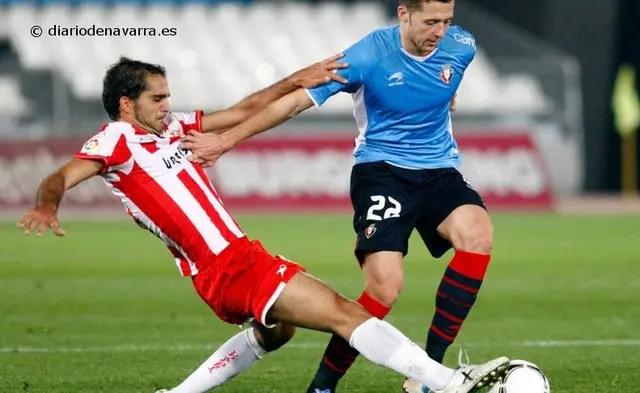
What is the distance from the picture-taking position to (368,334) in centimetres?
615

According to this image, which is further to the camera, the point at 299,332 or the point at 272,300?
the point at 299,332

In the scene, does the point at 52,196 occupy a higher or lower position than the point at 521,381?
higher

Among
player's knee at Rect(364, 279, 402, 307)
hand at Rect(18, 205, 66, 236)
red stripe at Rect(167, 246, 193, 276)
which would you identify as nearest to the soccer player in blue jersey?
player's knee at Rect(364, 279, 402, 307)

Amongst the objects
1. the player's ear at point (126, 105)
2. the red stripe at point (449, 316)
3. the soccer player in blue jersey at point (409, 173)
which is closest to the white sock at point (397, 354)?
the soccer player in blue jersey at point (409, 173)

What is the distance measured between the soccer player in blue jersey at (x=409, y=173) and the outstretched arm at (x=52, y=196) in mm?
1256

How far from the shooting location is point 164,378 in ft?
25.3

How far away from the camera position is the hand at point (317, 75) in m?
6.82

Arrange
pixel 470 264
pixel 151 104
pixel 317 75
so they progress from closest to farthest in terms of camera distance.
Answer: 1. pixel 151 104
2. pixel 317 75
3. pixel 470 264

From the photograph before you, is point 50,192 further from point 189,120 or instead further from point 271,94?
point 271,94

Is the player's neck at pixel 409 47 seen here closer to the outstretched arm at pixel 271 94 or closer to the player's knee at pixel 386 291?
the outstretched arm at pixel 271 94

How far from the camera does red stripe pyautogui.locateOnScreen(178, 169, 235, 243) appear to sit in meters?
6.43

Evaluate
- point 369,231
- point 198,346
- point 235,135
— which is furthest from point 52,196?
point 198,346

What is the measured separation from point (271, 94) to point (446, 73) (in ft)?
3.32

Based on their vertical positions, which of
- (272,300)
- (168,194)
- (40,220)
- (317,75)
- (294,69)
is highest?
(317,75)
